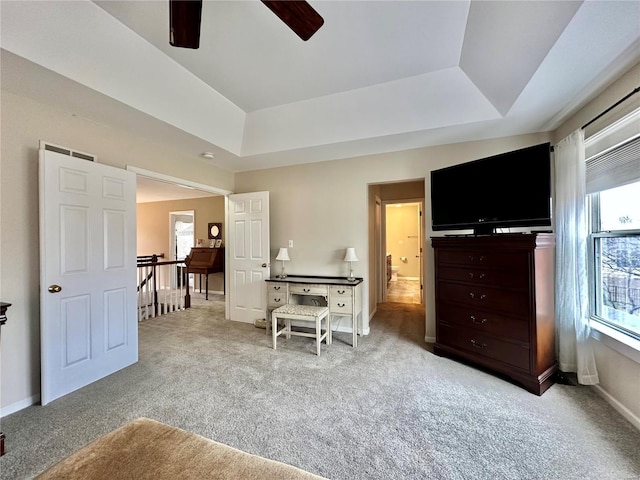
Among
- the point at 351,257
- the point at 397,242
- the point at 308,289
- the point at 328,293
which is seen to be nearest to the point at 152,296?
the point at 308,289

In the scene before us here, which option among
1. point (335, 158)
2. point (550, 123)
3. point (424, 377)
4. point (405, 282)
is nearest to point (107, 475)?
point (424, 377)

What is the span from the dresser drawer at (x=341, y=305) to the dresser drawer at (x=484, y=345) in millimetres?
1054

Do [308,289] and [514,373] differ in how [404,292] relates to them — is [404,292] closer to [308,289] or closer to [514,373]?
[308,289]

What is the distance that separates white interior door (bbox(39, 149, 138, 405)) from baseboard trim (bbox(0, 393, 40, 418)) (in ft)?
0.42

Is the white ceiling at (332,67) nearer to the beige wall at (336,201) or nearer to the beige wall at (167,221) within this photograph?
the beige wall at (336,201)

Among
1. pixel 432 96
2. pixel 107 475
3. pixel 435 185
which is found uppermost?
pixel 432 96

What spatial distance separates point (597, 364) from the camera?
2.17m

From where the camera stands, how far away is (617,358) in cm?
197

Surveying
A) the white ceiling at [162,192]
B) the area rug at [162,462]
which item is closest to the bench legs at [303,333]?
the area rug at [162,462]

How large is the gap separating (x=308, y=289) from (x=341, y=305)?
0.50 m

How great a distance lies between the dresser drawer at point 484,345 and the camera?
2.23 metres

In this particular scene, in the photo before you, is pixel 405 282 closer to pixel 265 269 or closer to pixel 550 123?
pixel 265 269

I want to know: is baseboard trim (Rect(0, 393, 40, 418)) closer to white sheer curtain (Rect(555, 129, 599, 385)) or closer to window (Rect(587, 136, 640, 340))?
white sheer curtain (Rect(555, 129, 599, 385))

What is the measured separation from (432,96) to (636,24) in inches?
54.4
